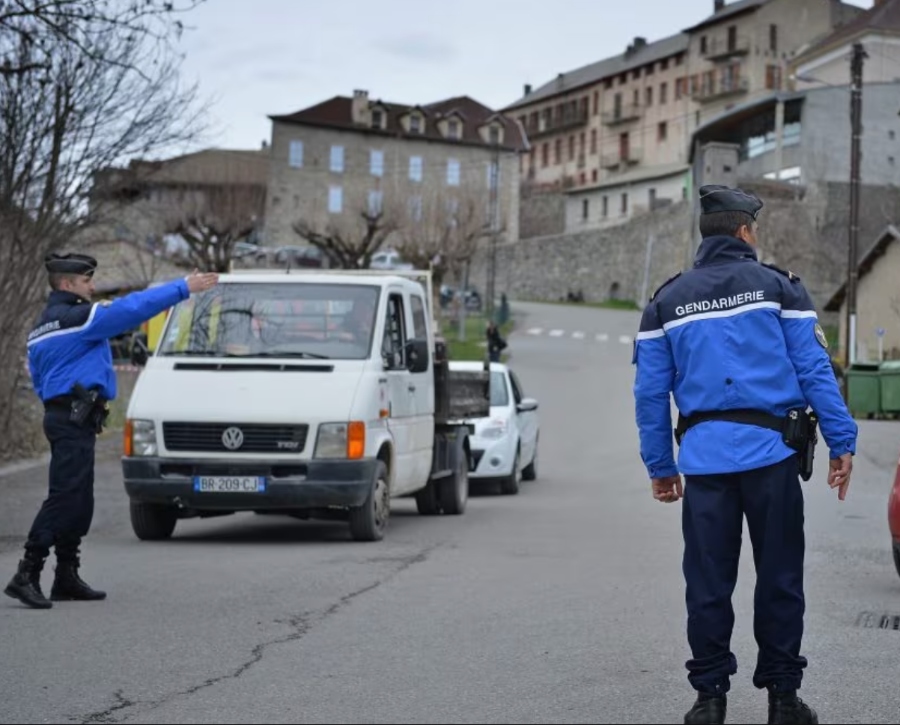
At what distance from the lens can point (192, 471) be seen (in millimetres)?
12914

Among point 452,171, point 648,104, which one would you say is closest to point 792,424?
point 452,171

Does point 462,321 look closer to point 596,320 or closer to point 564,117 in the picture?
point 596,320

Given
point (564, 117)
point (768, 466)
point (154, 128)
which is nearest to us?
point (768, 466)

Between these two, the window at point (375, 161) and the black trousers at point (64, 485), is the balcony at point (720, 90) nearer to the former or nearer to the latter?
the window at point (375, 161)

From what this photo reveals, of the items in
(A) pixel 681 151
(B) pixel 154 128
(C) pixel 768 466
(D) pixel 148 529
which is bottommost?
(D) pixel 148 529

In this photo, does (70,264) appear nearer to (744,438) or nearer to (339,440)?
(339,440)

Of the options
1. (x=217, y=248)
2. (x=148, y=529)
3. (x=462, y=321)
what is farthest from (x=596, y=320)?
(x=148, y=529)

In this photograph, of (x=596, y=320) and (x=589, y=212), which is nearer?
(x=596, y=320)

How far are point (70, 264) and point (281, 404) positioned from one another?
3.81m

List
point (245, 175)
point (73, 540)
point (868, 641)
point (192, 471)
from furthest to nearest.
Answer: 1. point (245, 175)
2. point (192, 471)
3. point (73, 540)
4. point (868, 641)

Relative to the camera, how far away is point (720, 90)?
4021 inches

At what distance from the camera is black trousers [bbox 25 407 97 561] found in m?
9.10

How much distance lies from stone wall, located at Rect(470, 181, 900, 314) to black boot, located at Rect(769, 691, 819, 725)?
142 ft

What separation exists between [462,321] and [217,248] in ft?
32.2
